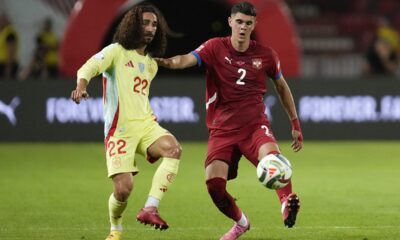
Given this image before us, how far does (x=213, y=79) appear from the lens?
987 centimetres

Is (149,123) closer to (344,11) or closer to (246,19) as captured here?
(246,19)

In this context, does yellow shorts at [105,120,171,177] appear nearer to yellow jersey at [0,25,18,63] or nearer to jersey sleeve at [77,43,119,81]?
jersey sleeve at [77,43,119,81]

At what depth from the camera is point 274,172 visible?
29.8 ft

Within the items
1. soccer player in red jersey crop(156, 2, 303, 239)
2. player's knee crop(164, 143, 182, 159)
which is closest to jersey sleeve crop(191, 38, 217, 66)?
soccer player in red jersey crop(156, 2, 303, 239)

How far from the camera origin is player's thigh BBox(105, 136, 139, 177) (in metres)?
9.23

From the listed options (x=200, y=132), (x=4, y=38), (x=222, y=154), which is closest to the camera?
(x=222, y=154)

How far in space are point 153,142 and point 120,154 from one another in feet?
1.06

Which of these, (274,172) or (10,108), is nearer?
(274,172)

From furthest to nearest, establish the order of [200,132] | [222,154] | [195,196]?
[200,132]
[195,196]
[222,154]

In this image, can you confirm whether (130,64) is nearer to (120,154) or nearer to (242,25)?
(120,154)

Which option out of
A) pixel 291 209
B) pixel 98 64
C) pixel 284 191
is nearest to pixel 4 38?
pixel 98 64

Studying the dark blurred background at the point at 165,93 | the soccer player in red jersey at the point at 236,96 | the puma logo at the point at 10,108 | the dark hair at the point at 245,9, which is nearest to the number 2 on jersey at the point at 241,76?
the soccer player in red jersey at the point at 236,96

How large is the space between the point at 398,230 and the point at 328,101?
10.7m

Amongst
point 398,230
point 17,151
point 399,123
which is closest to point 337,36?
point 399,123
